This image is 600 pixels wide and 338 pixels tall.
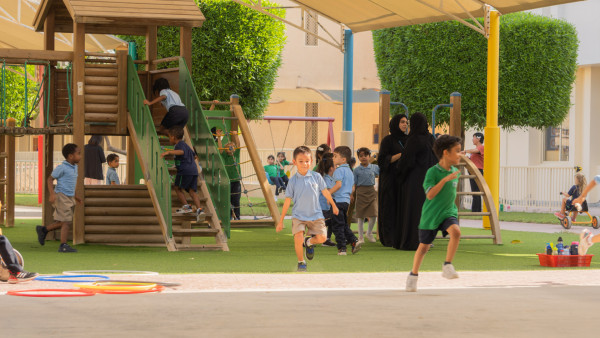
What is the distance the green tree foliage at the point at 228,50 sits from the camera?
103ft

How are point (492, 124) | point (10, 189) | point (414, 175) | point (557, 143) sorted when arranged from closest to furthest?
point (414, 175) → point (492, 124) → point (10, 189) → point (557, 143)

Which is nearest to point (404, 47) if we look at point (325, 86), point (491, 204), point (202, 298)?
point (491, 204)

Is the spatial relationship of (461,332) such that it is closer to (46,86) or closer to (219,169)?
(219,169)

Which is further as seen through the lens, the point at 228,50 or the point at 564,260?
the point at 228,50

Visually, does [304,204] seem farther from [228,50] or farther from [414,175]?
[228,50]

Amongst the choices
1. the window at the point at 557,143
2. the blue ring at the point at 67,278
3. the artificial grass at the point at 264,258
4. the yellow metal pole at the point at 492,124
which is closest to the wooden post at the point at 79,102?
the artificial grass at the point at 264,258

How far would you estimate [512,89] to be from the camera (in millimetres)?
29953

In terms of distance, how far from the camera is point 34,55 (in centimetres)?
1702

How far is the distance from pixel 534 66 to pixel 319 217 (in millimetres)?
18958

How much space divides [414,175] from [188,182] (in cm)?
332

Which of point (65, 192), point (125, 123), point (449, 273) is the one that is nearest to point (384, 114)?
point (125, 123)

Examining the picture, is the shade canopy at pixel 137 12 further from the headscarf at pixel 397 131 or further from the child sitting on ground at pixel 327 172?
the headscarf at pixel 397 131

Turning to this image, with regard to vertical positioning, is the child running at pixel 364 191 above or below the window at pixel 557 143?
below

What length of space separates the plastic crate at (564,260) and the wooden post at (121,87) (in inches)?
296
